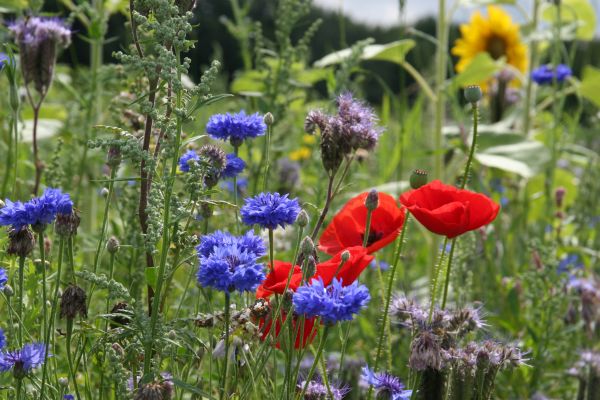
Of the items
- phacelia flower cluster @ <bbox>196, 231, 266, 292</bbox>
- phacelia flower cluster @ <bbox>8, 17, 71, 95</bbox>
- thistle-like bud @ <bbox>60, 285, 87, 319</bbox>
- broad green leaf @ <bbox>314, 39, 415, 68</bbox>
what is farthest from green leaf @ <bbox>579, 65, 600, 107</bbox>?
thistle-like bud @ <bbox>60, 285, 87, 319</bbox>

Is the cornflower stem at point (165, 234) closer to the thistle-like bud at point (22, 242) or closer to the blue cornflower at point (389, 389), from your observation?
the thistle-like bud at point (22, 242)

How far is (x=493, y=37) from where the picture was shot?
161 inches

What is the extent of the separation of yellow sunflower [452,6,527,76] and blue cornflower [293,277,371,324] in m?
3.14

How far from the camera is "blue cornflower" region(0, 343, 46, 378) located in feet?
3.93

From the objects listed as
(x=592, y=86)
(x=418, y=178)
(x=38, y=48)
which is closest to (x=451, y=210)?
(x=418, y=178)

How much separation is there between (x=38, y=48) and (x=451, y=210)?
107cm

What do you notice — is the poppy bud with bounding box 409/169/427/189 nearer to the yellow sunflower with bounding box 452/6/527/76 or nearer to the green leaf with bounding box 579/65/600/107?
the green leaf with bounding box 579/65/600/107

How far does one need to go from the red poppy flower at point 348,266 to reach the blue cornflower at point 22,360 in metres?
0.42

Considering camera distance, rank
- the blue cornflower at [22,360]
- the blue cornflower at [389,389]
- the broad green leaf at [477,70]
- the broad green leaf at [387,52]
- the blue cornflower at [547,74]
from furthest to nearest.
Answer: the blue cornflower at [547,74] < the broad green leaf at [477,70] < the broad green leaf at [387,52] < the blue cornflower at [389,389] < the blue cornflower at [22,360]

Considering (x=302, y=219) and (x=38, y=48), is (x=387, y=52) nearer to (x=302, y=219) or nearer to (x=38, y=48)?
(x=38, y=48)

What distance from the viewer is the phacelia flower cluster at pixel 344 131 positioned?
1420mm

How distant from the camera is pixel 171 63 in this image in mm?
1104

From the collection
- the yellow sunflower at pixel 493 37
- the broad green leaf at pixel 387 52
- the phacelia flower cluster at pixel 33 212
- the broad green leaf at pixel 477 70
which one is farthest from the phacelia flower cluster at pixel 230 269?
the yellow sunflower at pixel 493 37

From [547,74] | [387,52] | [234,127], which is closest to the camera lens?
[234,127]
